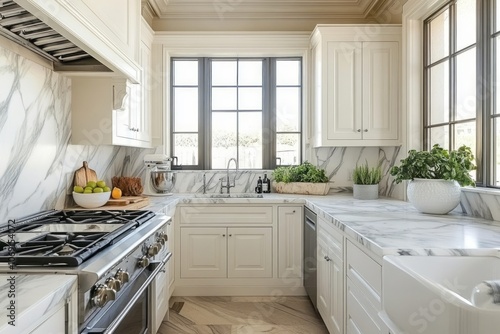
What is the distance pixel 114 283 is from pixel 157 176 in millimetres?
2022

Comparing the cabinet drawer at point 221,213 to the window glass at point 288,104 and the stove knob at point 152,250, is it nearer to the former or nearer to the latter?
the window glass at point 288,104

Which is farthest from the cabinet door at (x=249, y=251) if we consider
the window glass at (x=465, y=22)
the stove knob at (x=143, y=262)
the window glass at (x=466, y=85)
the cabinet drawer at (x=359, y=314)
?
the window glass at (x=465, y=22)

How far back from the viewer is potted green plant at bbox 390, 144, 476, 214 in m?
2.01

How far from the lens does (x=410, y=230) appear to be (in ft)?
5.32

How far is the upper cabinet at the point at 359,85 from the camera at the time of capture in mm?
3090

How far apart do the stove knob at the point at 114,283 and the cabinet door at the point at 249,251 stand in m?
1.81

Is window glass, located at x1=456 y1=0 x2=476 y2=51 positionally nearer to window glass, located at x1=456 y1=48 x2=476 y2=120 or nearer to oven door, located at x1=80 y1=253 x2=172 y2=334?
window glass, located at x1=456 y1=48 x2=476 y2=120

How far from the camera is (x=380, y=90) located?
3100 mm

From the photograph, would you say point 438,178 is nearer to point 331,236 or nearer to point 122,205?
point 331,236

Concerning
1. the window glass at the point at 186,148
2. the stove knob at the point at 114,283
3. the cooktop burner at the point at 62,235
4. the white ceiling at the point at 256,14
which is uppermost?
the white ceiling at the point at 256,14

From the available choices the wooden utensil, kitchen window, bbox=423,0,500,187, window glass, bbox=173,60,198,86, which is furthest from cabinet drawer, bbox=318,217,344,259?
window glass, bbox=173,60,198,86

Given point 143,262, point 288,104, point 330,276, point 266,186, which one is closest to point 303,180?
point 266,186

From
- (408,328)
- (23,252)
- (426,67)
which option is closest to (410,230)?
(408,328)

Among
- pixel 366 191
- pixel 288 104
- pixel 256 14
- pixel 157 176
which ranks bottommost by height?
pixel 366 191
